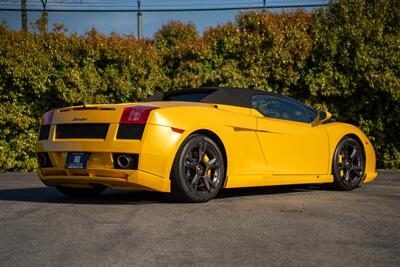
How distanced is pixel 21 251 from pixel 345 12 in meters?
10.1

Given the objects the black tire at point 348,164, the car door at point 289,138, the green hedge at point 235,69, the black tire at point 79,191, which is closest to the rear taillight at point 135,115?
the black tire at point 79,191

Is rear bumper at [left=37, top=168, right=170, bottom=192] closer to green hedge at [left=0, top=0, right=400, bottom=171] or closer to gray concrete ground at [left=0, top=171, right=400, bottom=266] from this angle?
gray concrete ground at [left=0, top=171, right=400, bottom=266]

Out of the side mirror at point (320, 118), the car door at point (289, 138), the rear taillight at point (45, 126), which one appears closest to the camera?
the rear taillight at point (45, 126)

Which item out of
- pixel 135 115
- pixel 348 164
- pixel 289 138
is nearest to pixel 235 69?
pixel 348 164

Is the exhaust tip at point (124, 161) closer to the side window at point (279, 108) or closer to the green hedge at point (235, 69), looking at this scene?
the side window at point (279, 108)

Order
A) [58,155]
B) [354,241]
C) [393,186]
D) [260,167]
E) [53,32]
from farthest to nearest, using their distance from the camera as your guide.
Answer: [53,32]
[393,186]
[260,167]
[58,155]
[354,241]

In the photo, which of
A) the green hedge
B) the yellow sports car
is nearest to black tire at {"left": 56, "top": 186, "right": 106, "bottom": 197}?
the yellow sports car

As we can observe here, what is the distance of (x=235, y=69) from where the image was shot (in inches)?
481

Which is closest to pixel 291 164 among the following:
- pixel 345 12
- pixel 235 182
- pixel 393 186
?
pixel 235 182

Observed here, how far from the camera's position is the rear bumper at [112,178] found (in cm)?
575

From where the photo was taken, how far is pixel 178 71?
12.5 meters

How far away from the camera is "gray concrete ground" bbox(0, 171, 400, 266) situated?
380cm

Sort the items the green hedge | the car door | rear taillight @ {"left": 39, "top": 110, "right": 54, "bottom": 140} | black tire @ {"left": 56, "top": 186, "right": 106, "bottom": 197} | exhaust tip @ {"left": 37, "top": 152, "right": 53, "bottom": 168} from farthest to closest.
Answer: the green hedge, black tire @ {"left": 56, "top": 186, "right": 106, "bottom": 197}, the car door, rear taillight @ {"left": 39, "top": 110, "right": 54, "bottom": 140}, exhaust tip @ {"left": 37, "top": 152, "right": 53, "bottom": 168}

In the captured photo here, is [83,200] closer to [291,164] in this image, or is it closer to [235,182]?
[235,182]
